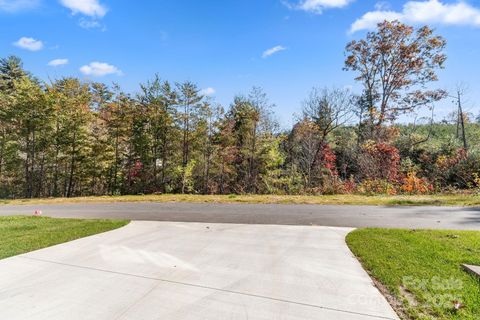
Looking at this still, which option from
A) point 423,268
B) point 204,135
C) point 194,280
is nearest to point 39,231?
point 194,280

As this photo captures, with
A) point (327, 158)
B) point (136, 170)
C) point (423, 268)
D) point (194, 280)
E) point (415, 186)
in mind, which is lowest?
point (194, 280)

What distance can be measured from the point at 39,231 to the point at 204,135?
12.2 meters

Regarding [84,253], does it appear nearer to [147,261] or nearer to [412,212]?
[147,261]

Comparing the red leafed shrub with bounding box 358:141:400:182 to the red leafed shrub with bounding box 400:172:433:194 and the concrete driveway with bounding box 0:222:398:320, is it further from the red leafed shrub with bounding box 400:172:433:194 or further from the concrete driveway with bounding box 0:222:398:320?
the concrete driveway with bounding box 0:222:398:320

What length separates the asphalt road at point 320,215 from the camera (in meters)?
6.07

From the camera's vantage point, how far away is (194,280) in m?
3.31

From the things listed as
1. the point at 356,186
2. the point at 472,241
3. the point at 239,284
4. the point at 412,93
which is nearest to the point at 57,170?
the point at 356,186

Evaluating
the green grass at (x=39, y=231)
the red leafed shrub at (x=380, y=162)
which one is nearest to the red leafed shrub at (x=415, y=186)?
the red leafed shrub at (x=380, y=162)

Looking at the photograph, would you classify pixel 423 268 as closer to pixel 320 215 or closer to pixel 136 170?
pixel 320 215

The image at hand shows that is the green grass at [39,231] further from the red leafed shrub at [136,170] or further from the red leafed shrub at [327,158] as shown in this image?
the red leafed shrub at [327,158]

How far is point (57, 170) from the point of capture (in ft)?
64.6

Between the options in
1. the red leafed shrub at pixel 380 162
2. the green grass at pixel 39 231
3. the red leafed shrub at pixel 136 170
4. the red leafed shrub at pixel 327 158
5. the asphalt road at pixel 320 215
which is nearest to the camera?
the green grass at pixel 39 231

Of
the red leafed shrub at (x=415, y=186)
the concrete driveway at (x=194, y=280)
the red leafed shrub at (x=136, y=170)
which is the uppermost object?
the red leafed shrub at (x=136, y=170)

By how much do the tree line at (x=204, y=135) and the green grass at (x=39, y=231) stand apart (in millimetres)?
9923
